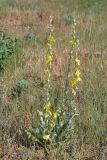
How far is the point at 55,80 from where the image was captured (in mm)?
7590

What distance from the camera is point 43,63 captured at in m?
8.24

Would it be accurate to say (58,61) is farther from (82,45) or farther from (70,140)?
(70,140)

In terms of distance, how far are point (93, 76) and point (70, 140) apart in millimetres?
2287

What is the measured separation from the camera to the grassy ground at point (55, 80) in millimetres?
5316

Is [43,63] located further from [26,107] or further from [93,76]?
[26,107]

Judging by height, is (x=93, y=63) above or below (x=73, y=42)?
below

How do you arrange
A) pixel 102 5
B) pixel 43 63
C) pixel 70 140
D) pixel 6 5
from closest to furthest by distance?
pixel 70 140 → pixel 43 63 → pixel 6 5 → pixel 102 5

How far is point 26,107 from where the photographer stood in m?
6.25

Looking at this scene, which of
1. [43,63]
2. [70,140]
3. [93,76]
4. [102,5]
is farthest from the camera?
[102,5]

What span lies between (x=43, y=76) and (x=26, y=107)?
147 centimetres

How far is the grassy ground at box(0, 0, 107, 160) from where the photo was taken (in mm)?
5316

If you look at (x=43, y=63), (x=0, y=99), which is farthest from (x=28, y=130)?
(x=43, y=63)

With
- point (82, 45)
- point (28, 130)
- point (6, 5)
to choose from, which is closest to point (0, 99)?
point (28, 130)

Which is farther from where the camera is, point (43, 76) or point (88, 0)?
point (88, 0)
